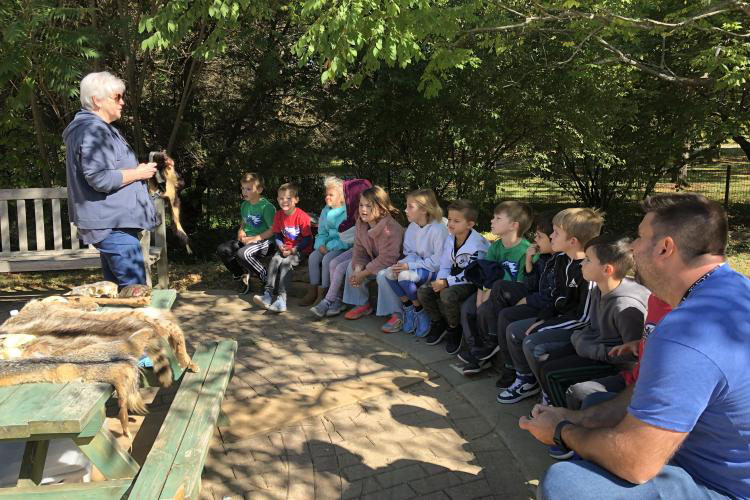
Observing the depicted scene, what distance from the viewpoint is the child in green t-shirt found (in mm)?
6887

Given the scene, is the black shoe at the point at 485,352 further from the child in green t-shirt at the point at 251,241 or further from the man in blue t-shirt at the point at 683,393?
the child in green t-shirt at the point at 251,241

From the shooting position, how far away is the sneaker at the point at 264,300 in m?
6.41

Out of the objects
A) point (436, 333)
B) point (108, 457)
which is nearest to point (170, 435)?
point (108, 457)

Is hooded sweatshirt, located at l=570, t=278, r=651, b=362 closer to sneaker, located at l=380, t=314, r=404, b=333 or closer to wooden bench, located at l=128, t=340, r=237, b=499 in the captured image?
wooden bench, located at l=128, t=340, r=237, b=499

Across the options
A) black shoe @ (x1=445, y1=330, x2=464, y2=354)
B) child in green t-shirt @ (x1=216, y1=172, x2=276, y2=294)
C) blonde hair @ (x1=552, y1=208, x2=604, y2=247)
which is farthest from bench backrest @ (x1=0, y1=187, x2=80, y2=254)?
blonde hair @ (x1=552, y1=208, x2=604, y2=247)

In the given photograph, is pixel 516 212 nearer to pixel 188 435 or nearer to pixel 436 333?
pixel 436 333

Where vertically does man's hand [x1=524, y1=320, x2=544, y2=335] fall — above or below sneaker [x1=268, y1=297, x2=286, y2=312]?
above

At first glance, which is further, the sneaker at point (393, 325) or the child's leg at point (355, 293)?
the child's leg at point (355, 293)

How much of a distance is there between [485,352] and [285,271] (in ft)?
8.45

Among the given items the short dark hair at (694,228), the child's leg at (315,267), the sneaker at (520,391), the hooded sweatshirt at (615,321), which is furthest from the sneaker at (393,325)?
the short dark hair at (694,228)

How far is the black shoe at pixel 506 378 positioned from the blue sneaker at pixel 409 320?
1.31 m

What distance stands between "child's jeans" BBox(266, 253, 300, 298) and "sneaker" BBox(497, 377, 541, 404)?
293cm

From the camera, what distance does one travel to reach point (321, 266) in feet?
21.7

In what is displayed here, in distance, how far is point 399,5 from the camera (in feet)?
18.4
